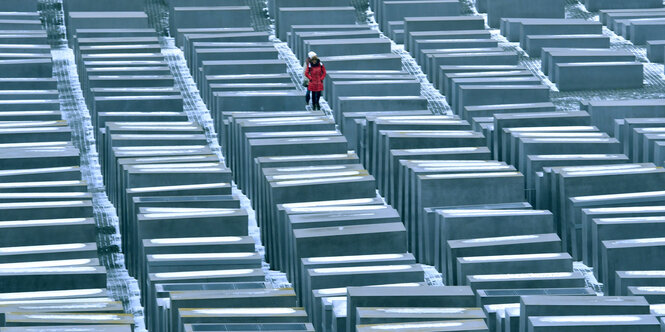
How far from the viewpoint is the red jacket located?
1187 inches

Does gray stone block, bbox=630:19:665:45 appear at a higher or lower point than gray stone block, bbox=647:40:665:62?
higher

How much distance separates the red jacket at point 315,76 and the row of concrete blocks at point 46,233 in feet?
17.0

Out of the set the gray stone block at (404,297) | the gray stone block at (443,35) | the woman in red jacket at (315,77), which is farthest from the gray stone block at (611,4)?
the gray stone block at (404,297)

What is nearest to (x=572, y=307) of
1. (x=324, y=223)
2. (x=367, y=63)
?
(x=324, y=223)

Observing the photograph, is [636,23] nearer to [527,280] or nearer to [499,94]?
[499,94]

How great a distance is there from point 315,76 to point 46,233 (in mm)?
9832

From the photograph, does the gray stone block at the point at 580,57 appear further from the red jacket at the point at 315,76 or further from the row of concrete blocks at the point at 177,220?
the row of concrete blocks at the point at 177,220

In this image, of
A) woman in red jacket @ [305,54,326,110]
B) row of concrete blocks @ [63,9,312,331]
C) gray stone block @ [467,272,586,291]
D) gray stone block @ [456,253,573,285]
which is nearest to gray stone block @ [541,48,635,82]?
woman in red jacket @ [305,54,326,110]

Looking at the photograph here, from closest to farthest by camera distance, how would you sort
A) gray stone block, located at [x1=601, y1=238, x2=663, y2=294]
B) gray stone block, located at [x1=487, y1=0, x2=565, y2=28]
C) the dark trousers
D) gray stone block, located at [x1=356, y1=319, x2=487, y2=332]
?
gray stone block, located at [x1=356, y1=319, x2=487, y2=332] → gray stone block, located at [x1=601, y1=238, x2=663, y2=294] → the dark trousers → gray stone block, located at [x1=487, y1=0, x2=565, y2=28]

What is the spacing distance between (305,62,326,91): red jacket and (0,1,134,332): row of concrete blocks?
17.0 feet

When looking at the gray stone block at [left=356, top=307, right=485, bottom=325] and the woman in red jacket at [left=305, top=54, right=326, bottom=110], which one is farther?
the woman in red jacket at [left=305, top=54, right=326, bottom=110]

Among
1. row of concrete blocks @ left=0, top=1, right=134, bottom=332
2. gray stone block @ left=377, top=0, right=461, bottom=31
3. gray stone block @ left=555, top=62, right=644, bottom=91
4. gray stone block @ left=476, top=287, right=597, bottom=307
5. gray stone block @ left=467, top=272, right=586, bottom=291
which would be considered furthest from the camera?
gray stone block @ left=377, top=0, right=461, bottom=31

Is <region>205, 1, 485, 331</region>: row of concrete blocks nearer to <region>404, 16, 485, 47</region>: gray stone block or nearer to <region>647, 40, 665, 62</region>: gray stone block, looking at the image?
<region>404, 16, 485, 47</region>: gray stone block

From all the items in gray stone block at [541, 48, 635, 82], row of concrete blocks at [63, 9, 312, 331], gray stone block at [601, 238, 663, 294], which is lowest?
gray stone block at [601, 238, 663, 294]
